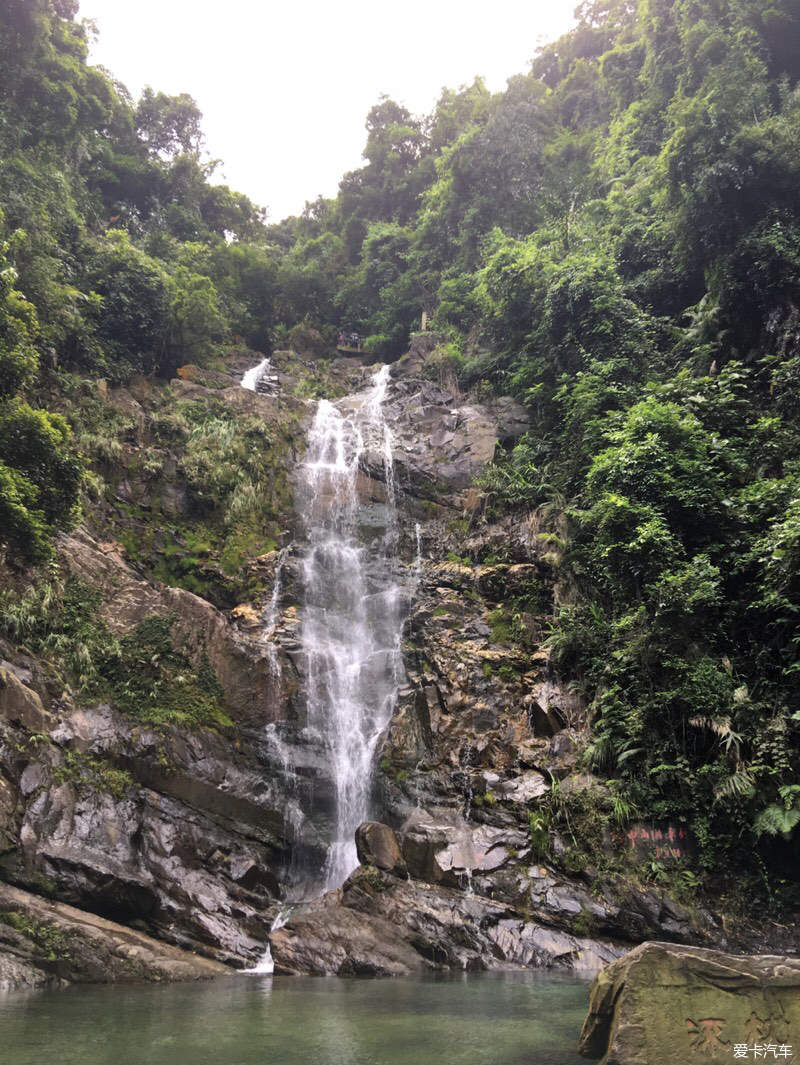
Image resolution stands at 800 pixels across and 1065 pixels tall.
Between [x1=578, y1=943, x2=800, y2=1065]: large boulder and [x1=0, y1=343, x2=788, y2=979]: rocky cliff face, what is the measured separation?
19.2ft

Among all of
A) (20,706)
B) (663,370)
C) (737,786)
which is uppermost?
(663,370)

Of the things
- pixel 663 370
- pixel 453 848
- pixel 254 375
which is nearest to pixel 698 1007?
pixel 453 848

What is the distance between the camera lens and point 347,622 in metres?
16.6

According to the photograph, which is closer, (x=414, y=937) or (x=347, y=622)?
(x=414, y=937)

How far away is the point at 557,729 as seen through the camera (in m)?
12.9

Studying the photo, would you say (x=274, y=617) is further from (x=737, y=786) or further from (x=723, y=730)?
(x=737, y=786)

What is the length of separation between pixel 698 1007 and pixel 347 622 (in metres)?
12.8

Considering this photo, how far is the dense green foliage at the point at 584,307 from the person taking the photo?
1120cm

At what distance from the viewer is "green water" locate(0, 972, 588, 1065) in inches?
189

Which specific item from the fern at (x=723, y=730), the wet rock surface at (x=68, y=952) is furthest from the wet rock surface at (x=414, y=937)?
the fern at (x=723, y=730)

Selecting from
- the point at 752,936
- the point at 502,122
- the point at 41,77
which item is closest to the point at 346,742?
the point at 752,936

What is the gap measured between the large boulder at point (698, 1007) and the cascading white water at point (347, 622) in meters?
8.54

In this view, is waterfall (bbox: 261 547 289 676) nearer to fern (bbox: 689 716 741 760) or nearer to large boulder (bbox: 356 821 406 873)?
large boulder (bbox: 356 821 406 873)

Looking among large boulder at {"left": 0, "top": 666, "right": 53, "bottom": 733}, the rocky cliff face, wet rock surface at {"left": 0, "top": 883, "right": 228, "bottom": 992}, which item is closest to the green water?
wet rock surface at {"left": 0, "top": 883, "right": 228, "bottom": 992}
